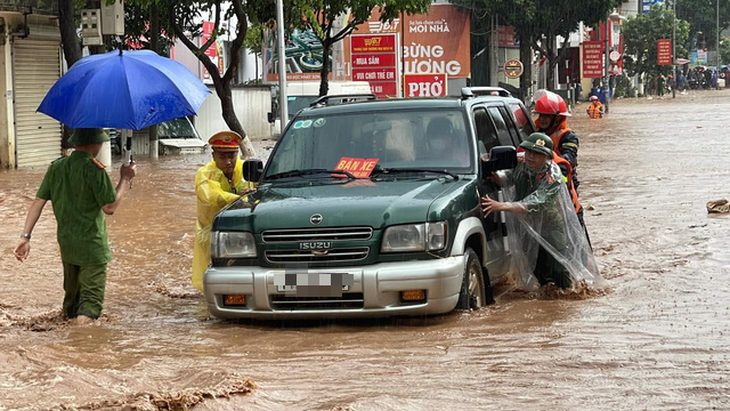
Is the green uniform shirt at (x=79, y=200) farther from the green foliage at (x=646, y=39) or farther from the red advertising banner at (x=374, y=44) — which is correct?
the green foliage at (x=646, y=39)

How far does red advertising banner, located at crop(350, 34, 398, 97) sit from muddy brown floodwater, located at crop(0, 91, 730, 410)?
23.2 m

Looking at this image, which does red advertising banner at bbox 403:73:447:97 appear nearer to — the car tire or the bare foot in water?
the car tire

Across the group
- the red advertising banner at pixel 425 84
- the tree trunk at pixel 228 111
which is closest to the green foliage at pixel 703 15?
the red advertising banner at pixel 425 84

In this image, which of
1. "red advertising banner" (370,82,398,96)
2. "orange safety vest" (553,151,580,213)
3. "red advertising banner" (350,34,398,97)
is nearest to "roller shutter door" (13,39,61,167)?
"red advertising banner" (350,34,398,97)

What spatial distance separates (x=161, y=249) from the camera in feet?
42.5

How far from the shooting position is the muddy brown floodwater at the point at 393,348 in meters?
5.73

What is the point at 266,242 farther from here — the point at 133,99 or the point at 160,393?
the point at 160,393

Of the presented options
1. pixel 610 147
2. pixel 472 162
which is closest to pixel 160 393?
pixel 472 162

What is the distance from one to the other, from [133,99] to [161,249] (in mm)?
5584

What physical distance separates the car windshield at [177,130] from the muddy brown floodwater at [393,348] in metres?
17.1

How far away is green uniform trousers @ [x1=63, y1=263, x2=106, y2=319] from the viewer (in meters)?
7.90

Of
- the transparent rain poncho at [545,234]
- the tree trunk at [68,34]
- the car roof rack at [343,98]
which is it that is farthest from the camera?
the tree trunk at [68,34]

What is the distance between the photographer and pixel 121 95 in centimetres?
759

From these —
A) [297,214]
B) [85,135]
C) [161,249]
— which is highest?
[85,135]
